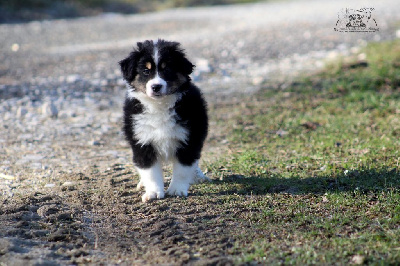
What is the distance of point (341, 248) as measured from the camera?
3357 millimetres

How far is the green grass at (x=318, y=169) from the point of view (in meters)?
3.46

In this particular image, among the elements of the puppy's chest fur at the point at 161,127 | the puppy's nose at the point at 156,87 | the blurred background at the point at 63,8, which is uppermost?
the blurred background at the point at 63,8

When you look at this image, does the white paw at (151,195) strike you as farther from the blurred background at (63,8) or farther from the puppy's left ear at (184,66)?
the blurred background at (63,8)

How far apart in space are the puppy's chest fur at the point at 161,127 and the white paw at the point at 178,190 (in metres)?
0.26

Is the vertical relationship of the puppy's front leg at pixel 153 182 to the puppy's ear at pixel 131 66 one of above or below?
below

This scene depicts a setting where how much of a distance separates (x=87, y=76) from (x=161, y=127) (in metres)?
6.67

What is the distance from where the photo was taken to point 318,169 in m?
5.16

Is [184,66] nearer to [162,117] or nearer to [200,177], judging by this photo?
[162,117]

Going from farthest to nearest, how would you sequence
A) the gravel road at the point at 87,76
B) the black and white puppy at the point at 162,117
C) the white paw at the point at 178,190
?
the gravel road at the point at 87,76, the white paw at the point at 178,190, the black and white puppy at the point at 162,117

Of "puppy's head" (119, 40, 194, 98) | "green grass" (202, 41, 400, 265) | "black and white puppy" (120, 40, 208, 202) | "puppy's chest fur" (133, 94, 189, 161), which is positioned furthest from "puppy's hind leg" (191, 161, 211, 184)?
"puppy's head" (119, 40, 194, 98)

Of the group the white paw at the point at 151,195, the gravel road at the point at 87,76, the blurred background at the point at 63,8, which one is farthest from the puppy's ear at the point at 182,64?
the blurred background at the point at 63,8

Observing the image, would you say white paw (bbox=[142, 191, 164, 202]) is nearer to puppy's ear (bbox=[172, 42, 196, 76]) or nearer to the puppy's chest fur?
the puppy's chest fur

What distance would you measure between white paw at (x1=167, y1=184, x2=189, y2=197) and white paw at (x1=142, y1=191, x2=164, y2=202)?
89mm

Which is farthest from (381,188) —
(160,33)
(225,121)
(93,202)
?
(160,33)
